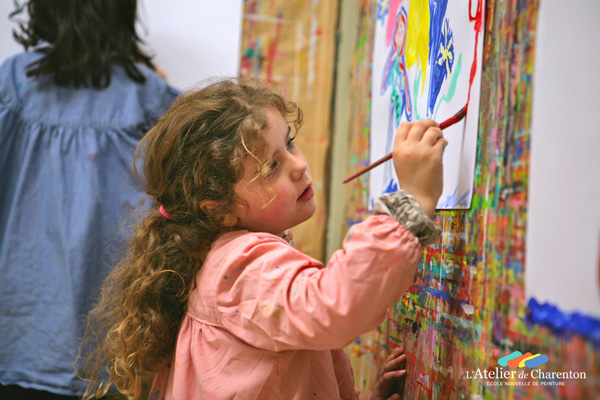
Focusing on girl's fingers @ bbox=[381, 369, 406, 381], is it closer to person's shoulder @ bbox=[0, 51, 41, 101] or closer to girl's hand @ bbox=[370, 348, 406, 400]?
girl's hand @ bbox=[370, 348, 406, 400]

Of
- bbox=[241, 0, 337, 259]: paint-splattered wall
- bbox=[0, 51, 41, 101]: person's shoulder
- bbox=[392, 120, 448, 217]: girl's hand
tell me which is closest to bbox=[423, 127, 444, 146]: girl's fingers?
bbox=[392, 120, 448, 217]: girl's hand

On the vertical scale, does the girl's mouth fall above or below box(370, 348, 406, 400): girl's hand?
above

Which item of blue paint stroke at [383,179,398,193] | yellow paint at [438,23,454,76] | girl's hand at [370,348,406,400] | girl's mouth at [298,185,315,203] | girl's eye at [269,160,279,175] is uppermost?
yellow paint at [438,23,454,76]

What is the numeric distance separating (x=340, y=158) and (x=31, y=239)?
0.87 metres

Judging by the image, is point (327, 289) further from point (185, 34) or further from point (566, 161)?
point (185, 34)

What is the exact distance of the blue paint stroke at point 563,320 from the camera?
1.54ft

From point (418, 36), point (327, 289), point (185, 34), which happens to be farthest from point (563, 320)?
point (185, 34)

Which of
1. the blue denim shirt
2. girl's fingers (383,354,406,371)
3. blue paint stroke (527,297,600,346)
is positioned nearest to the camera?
blue paint stroke (527,297,600,346)

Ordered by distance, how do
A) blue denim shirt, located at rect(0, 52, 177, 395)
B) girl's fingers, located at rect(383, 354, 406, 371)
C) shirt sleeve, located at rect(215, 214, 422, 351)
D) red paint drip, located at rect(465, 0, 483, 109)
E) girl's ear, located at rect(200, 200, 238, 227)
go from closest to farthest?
shirt sleeve, located at rect(215, 214, 422, 351), red paint drip, located at rect(465, 0, 483, 109), girl's ear, located at rect(200, 200, 238, 227), girl's fingers, located at rect(383, 354, 406, 371), blue denim shirt, located at rect(0, 52, 177, 395)

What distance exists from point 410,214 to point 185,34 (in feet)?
4.30

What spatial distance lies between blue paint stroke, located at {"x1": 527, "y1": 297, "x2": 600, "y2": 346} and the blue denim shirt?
94cm

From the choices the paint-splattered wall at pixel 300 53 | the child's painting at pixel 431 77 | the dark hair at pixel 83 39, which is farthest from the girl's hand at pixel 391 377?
the dark hair at pixel 83 39

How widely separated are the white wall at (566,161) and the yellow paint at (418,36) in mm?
371

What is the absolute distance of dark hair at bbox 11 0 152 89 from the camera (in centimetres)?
135
